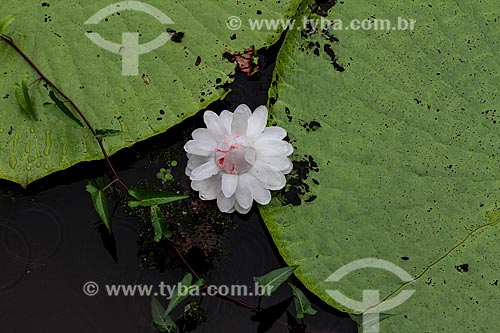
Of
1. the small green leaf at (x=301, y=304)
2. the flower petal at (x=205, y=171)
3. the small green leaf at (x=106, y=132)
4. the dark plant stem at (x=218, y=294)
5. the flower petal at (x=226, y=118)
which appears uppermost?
the flower petal at (x=226, y=118)

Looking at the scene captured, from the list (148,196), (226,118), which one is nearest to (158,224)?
(148,196)

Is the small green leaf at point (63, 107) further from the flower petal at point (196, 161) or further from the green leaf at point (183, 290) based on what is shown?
the green leaf at point (183, 290)

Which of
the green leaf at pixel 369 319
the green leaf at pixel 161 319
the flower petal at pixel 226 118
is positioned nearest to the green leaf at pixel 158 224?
the green leaf at pixel 161 319

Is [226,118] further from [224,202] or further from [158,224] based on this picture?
[158,224]

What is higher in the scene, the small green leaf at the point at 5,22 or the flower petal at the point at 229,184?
the small green leaf at the point at 5,22

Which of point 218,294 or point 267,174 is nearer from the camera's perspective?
point 267,174

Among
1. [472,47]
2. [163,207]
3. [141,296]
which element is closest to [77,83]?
[163,207]

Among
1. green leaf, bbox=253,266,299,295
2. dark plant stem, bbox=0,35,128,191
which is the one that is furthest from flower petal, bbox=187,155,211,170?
green leaf, bbox=253,266,299,295
